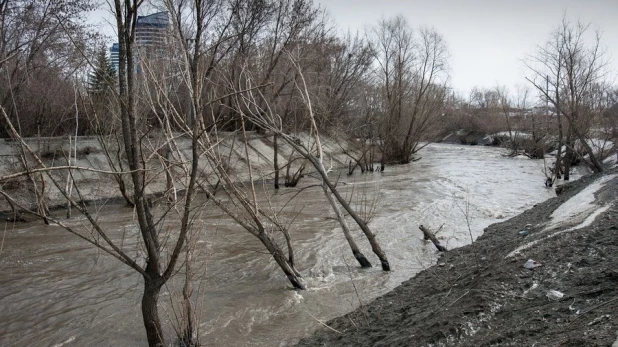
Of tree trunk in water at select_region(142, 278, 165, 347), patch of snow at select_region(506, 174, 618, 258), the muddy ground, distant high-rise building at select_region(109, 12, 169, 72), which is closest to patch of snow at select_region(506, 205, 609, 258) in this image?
patch of snow at select_region(506, 174, 618, 258)

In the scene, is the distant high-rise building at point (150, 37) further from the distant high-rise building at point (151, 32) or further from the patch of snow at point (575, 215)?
the patch of snow at point (575, 215)

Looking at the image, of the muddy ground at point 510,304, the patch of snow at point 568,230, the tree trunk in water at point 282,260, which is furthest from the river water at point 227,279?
the patch of snow at point 568,230

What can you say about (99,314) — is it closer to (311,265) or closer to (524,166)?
(311,265)

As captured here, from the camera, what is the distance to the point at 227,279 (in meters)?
6.73

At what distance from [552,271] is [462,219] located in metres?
6.51

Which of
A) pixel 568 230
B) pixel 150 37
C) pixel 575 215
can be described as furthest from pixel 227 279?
pixel 575 215

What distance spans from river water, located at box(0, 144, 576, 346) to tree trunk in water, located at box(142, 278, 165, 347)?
0.78 feet

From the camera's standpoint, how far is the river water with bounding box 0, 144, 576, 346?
16.8 ft

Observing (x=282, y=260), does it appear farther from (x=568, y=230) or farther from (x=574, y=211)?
(x=574, y=211)

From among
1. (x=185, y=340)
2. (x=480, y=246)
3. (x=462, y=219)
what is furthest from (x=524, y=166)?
(x=185, y=340)

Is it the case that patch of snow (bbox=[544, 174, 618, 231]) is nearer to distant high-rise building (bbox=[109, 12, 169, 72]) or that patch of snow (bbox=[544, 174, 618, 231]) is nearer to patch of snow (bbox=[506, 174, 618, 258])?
patch of snow (bbox=[506, 174, 618, 258])

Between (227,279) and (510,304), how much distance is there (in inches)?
162

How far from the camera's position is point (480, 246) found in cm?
696

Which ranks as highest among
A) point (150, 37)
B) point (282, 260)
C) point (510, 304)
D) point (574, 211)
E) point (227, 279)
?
point (150, 37)
